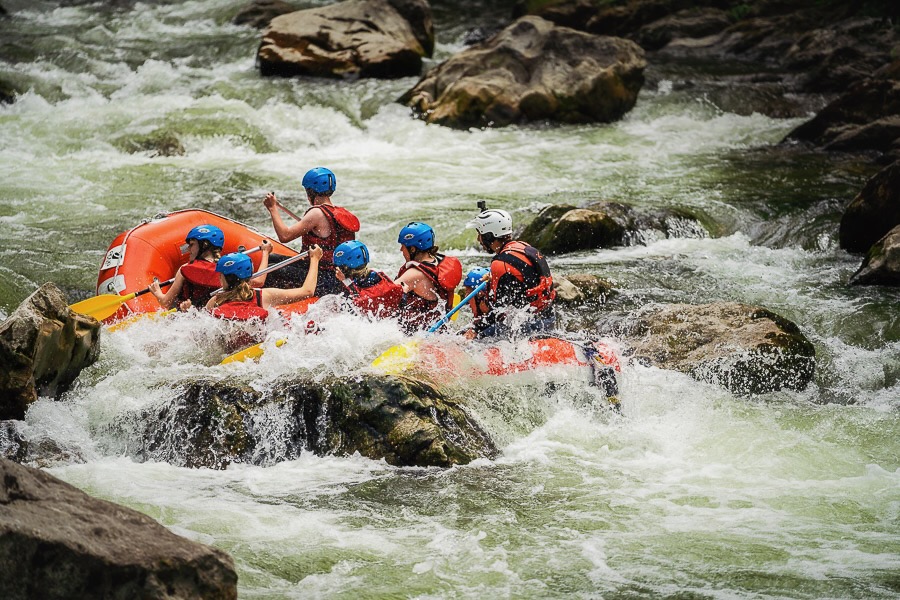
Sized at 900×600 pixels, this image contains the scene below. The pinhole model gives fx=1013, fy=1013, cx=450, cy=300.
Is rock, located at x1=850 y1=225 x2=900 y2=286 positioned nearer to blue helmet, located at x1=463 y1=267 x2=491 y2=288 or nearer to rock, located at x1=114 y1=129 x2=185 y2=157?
blue helmet, located at x1=463 y1=267 x2=491 y2=288

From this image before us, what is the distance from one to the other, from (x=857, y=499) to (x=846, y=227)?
526cm

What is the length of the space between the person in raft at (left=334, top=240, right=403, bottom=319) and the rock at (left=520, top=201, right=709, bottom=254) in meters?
3.40

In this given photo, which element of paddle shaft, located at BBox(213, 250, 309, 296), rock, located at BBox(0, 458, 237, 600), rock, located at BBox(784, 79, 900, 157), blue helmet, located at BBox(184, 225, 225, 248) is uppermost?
rock, located at BBox(784, 79, 900, 157)

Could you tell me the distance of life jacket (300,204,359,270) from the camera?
26.4 ft

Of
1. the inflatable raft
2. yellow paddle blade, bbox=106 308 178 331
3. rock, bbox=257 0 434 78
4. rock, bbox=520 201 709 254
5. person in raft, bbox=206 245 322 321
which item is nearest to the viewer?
the inflatable raft

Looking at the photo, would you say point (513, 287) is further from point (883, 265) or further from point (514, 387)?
point (883, 265)

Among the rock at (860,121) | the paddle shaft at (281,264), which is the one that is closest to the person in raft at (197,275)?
the paddle shaft at (281,264)

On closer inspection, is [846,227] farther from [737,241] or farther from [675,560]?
[675,560]

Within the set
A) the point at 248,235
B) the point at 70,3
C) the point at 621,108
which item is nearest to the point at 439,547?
the point at 248,235

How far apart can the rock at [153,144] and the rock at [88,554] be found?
1021cm

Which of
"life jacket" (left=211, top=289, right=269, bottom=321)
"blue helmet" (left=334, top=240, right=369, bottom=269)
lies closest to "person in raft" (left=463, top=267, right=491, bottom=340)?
"blue helmet" (left=334, top=240, right=369, bottom=269)

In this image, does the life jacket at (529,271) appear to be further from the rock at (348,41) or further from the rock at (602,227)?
the rock at (348,41)

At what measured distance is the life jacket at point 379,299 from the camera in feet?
23.2

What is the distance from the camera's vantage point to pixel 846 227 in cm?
1015
